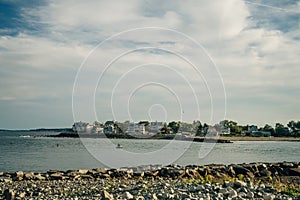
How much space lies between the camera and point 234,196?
31.9ft

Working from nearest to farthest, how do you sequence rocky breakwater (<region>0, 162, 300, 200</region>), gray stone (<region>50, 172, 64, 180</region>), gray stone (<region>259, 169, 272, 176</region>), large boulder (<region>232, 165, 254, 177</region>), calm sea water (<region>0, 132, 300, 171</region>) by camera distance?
rocky breakwater (<region>0, 162, 300, 200</region>)
gray stone (<region>50, 172, 64, 180</region>)
large boulder (<region>232, 165, 254, 177</region>)
gray stone (<region>259, 169, 272, 176</region>)
calm sea water (<region>0, 132, 300, 171</region>)

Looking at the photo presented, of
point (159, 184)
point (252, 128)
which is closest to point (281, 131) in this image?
point (252, 128)

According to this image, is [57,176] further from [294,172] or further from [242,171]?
[294,172]

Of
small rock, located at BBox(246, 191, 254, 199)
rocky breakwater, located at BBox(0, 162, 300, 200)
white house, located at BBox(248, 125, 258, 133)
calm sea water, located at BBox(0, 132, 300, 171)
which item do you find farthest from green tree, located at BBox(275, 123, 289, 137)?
small rock, located at BBox(246, 191, 254, 199)

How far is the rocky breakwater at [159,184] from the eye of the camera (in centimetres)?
1024

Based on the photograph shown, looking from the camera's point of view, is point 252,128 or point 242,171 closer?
point 242,171

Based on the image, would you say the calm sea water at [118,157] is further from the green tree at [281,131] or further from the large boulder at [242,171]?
the green tree at [281,131]

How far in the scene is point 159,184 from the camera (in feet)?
42.5

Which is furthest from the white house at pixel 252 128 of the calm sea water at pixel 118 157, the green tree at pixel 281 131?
the calm sea water at pixel 118 157

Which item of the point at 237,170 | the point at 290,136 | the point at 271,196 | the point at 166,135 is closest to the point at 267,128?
the point at 290,136

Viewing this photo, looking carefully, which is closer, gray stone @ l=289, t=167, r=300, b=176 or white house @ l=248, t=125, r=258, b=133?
gray stone @ l=289, t=167, r=300, b=176

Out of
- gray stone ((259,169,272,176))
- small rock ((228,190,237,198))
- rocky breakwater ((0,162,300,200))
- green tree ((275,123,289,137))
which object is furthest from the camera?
green tree ((275,123,289,137))

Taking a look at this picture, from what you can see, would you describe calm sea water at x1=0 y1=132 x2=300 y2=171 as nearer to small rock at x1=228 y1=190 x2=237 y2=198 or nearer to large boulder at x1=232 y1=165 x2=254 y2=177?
large boulder at x1=232 y1=165 x2=254 y2=177

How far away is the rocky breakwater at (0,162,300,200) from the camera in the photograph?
10.2 m
